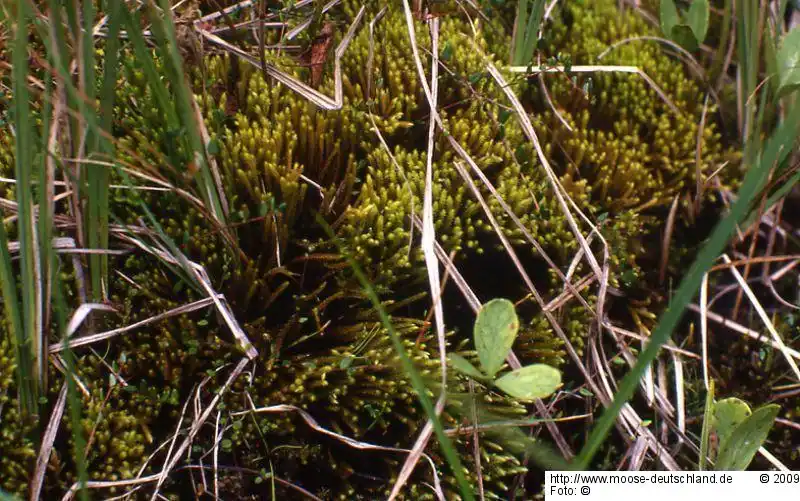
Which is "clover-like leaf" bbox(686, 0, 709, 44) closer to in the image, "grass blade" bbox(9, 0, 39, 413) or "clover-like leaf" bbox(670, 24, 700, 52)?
"clover-like leaf" bbox(670, 24, 700, 52)

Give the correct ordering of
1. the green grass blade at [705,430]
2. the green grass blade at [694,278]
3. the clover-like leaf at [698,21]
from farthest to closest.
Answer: the clover-like leaf at [698,21], the green grass blade at [705,430], the green grass blade at [694,278]

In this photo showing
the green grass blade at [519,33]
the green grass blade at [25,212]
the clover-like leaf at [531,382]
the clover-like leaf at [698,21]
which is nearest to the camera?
the green grass blade at [25,212]

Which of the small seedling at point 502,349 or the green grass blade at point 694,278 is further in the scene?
the small seedling at point 502,349

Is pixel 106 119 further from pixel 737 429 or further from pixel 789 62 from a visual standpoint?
pixel 789 62

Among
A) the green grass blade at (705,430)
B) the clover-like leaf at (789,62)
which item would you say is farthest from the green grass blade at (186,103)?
the clover-like leaf at (789,62)

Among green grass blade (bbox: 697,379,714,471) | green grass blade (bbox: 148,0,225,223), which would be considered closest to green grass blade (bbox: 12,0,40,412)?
green grass blade (bbox: 148,0,225,223)

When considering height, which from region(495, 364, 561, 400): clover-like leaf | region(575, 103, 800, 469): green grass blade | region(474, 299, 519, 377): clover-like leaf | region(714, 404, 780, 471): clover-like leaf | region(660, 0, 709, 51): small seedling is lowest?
region(714, 404, 780, 471): clover-like leaf

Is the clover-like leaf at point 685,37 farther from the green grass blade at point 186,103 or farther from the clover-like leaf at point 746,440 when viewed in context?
the green grass blade at point 186,103

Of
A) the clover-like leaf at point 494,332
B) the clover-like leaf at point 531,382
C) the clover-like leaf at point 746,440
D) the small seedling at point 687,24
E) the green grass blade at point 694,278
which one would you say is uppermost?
the small seedling at point 687,24
